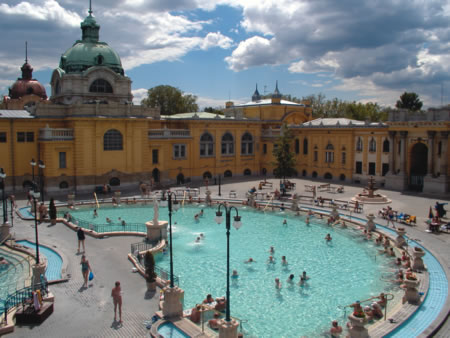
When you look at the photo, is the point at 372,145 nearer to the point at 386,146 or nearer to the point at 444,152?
the point at 386,146

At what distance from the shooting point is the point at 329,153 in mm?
50719

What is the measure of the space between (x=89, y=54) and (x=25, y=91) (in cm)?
2468

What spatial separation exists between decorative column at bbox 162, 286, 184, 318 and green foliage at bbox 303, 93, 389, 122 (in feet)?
248

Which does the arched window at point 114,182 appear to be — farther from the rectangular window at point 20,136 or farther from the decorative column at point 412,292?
the decorative column at point 412,292

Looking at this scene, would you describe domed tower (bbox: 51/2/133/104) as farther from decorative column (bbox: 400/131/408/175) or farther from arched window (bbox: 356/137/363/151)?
decorative column (bbox: 400/131/408/175)

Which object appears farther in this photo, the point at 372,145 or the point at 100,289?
the point at 372,145

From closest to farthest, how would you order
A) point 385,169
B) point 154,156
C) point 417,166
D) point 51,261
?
point 51,261 < point 417,166 < point 385,169 < point 154,156

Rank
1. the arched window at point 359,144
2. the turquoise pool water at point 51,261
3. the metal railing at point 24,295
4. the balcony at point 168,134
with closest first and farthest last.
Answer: the metal railing at point 24,295 < the turquoise pool water at point 51,261 < the balcony at point 168,134 < the arched window at point 359,144

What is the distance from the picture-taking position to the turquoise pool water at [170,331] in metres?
13.7

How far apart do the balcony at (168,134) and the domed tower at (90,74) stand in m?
5.03

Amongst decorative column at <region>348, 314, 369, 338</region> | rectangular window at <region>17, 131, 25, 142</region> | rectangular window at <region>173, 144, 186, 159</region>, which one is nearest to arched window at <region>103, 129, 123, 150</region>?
rectangular window at <region>173, 144, 186, 159</region>

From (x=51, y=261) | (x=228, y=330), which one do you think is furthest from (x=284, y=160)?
(x=228, y=330)

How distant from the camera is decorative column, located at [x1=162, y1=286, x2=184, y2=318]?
47.9 ft

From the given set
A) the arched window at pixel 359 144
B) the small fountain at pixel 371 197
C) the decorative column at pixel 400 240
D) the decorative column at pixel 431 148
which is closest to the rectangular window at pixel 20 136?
the small fountain at pixel 371 197
